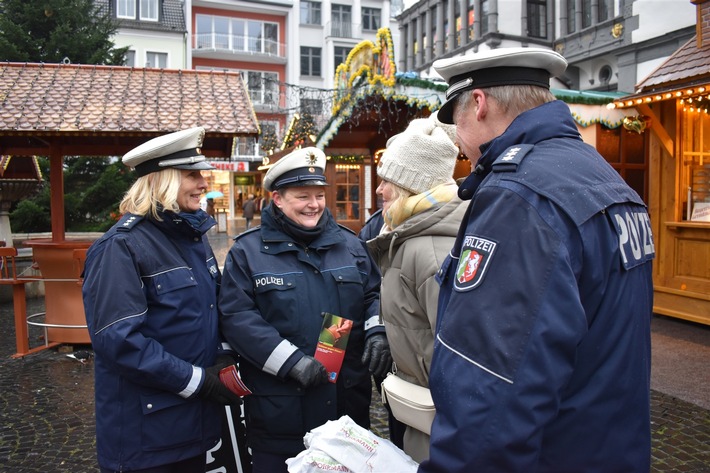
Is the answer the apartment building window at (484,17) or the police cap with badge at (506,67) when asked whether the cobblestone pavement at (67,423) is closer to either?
the police cap with badge at (506,67)

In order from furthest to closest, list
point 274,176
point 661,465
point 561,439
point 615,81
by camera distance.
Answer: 1. point 615,81
2. point 661,465
3. point 274,176
4. point 561,439

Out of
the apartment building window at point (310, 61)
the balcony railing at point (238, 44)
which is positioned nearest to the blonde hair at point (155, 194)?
the balcony railing at point (238, 44)

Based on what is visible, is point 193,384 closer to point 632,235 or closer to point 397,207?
point 397,207

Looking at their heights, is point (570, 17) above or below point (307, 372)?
above

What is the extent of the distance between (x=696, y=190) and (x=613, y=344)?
7.86 m

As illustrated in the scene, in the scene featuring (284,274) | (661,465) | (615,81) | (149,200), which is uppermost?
(615,81)

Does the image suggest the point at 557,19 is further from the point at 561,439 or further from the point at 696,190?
the point at 561,439

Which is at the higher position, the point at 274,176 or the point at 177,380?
the point at 274,176

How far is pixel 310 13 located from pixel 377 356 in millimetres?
41602

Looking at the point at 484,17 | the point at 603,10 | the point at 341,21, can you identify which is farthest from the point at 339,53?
A: the point at 603,10

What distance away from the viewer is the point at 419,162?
233 centimetres

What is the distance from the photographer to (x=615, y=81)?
74.3ft

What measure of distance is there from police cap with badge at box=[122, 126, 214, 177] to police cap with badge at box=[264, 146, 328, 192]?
0.35 m

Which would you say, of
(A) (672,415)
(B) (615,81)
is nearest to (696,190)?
(A) (672,415)
